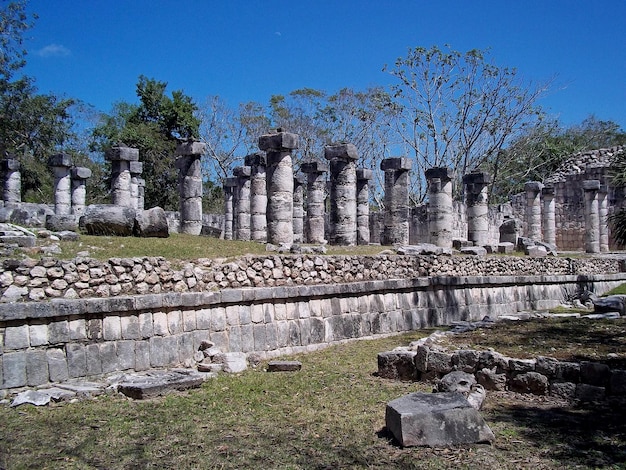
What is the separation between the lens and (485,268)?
16.6m

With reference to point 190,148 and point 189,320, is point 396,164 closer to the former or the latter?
point 190,148

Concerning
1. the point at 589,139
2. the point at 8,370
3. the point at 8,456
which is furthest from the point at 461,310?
the point at 589,139

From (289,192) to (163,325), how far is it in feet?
27.1

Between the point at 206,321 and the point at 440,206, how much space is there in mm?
13495

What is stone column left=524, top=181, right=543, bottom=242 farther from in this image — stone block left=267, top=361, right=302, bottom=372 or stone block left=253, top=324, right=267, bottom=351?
stone block left=267, top=361, right=302, bottom=372

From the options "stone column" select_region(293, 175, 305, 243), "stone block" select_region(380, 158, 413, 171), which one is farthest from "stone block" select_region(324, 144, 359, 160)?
"stone column" select_region(293, 175, 305, 243)

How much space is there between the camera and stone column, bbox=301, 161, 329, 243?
22.0 metres

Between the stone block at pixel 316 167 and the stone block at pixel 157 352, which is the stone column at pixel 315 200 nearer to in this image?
the stone block at pixel 316 167

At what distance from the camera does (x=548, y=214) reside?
29938 mm

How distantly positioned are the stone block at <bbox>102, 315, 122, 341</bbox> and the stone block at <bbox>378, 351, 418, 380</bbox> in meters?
3.76

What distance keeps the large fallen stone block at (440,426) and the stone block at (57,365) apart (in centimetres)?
470

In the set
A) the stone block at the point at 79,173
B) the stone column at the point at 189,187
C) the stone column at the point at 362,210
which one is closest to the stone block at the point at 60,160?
the stone block at the point at 79,173

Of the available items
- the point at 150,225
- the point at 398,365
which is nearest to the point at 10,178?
the point at 150,225

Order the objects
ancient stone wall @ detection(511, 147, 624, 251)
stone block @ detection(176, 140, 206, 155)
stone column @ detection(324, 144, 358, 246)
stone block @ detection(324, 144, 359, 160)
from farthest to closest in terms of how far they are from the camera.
Answer: ancient stone wall @ detection(511, 147, 624, 251), stone column @ detection(324, 144, 358, 246), stone block @ detection(324, 144, 359, 160), stone block @ detection(176, 140, 206, 155)
